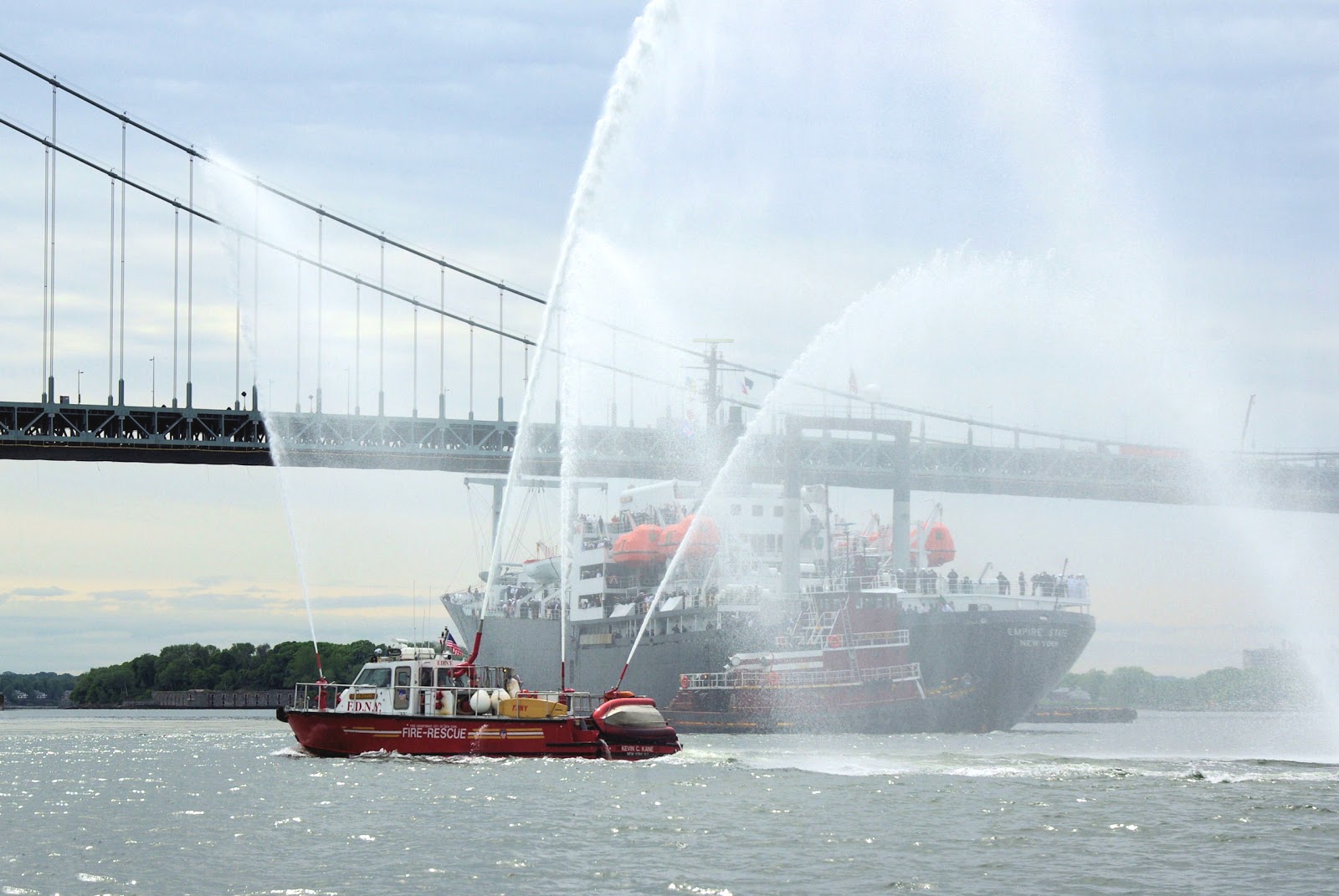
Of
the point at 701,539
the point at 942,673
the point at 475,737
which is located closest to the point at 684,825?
the point at 475,737

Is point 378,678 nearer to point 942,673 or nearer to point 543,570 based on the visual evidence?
point 942,673

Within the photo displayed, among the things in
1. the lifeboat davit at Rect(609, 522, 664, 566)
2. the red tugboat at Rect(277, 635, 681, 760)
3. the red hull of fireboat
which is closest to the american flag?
the red tugboat at Rect(277, 635, 681, 760)

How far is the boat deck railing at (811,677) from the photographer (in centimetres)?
6488

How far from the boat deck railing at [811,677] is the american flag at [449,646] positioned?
23434 mm

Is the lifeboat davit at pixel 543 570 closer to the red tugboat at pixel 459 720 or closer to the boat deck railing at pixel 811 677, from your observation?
the boat deck railing at pixel 811 677

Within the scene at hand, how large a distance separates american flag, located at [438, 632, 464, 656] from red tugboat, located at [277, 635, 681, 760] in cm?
241

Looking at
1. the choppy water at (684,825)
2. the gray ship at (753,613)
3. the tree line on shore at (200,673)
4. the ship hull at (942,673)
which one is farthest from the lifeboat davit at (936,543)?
the tree line on shore at (200,673)

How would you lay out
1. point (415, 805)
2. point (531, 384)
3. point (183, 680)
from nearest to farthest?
point (415, 805)
point (531, 384)
point (183, 680)

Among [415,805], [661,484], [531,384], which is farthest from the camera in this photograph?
[661,484]

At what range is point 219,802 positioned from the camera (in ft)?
Result: 105

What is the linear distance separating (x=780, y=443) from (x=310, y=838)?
48.4 meters

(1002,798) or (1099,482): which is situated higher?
(1099,482)

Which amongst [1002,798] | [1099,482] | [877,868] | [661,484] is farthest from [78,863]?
[1099,482]

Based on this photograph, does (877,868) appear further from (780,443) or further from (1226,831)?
(780,443)
